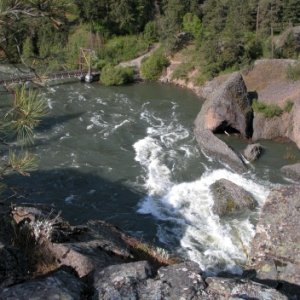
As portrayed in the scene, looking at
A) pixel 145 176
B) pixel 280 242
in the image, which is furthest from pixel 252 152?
pixel 280 242

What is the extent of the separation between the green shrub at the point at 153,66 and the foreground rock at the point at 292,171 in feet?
64.3

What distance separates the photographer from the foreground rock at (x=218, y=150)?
77.1 ft

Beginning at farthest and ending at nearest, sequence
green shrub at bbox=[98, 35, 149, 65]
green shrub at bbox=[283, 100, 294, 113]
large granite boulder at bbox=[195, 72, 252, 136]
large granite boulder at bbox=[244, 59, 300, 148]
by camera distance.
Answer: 1. green shrub at bbox=[98, 35, 149, 65]
2. green shrub at bbox=[283, 100, 294, 113]
3. large granite boulder at bbox=[244, 59, 300, 148]
4. large granite boulder at bbox=[195, 72, 252, 136]

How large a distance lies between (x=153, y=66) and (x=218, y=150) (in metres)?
17.8

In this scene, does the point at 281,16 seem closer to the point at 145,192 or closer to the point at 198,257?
the point at 145,192

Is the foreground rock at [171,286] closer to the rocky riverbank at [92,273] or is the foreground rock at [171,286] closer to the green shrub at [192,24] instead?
the rocky riverbank at [92,273]

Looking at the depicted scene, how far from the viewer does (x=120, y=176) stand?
22.2 meters

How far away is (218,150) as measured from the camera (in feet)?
81.3

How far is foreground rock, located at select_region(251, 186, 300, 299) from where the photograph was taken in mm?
10156

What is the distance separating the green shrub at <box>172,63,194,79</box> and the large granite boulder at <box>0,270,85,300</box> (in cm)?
3504

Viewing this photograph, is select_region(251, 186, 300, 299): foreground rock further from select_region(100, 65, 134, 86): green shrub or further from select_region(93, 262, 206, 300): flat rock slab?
select_region(100, 65, 134, 86): green shrub

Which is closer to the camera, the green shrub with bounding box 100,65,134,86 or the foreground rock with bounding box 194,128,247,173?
the foreground rock with bounding box 194,128,247,173

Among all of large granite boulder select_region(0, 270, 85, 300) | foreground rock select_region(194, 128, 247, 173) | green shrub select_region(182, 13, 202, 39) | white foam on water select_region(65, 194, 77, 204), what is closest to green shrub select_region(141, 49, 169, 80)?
green shrub select_region(182, 13, 202, 39)

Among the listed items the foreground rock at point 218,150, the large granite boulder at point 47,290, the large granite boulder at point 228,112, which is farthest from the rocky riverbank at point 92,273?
the large granite boulder at point 228,112
